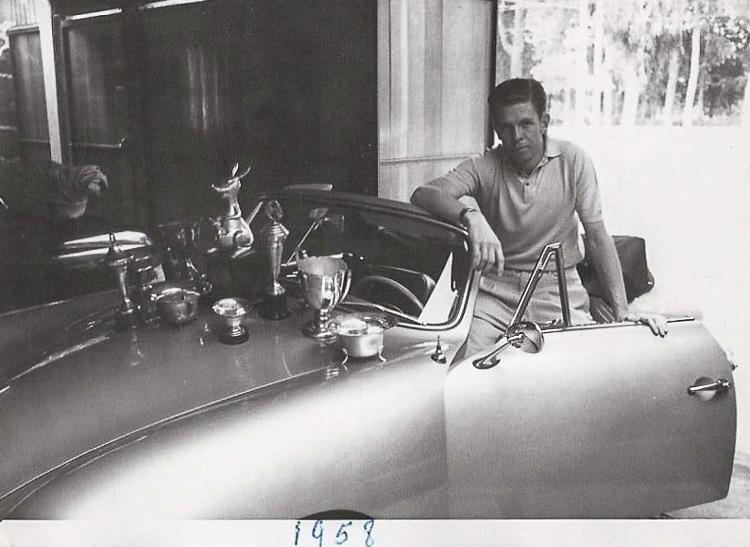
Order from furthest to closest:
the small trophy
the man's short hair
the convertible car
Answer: the small trophy < the man's short hair < the convertible car

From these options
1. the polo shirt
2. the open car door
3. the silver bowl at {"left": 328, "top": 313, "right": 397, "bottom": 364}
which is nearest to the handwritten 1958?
the open car door

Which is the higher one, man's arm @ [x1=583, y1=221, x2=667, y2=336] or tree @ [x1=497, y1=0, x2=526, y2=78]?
tree @ [x1=497, y1=0, x2=526, y2=78]

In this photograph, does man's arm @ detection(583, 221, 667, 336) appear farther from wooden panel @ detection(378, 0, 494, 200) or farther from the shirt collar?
wooden panel @ detection(378, 0, 494, 200)

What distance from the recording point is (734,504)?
1.07 metres

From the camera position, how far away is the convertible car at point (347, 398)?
36.6 inches

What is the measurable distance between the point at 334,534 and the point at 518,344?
0.44 m

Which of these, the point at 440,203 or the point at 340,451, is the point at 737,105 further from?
the point at 340,451

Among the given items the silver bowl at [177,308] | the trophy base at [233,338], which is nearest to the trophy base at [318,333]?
the trophy base at [233,338]

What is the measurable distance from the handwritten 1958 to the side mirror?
0.32 metres

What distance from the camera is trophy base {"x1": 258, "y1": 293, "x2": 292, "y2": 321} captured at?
1146 mm

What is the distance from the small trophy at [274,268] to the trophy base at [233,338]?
0.22 feet

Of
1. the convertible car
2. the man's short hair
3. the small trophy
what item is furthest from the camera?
the small trophy

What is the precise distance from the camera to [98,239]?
1142 millimetres

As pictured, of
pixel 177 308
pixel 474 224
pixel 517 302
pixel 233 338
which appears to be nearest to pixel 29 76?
pixel 177 308
